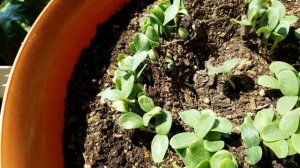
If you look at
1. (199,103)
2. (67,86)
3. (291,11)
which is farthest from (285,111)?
(67,86)

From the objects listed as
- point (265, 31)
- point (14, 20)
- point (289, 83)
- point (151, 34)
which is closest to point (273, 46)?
point (265, 31)

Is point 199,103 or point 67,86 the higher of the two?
point 67,86

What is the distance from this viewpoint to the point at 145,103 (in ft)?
2.70

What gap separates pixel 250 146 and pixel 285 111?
0.09m

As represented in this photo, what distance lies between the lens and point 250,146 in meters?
0.75

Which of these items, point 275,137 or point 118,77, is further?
point 118,77

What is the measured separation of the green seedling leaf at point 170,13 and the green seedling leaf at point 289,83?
0.24 metres

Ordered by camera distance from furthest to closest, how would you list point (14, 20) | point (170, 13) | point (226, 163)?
point (14, 20), point (170, 13), point (226, 163)

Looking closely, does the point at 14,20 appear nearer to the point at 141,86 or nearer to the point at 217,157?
the point at 141,86

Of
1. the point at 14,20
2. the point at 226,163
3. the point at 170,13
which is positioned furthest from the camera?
the point at 14,20

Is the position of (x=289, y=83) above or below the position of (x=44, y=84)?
below

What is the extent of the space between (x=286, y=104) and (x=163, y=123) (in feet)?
0.73

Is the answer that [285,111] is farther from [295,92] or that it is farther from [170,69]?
[170,69]

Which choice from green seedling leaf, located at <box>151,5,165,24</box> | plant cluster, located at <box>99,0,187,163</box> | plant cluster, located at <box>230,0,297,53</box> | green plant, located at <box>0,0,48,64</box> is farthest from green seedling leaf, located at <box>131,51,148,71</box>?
green plant, located at <box>0,0,48,64</box>
